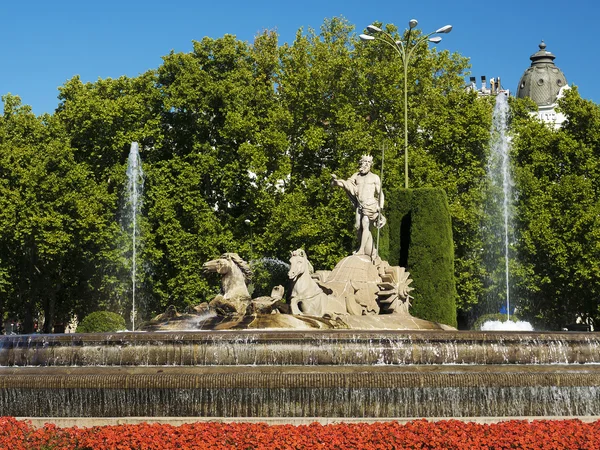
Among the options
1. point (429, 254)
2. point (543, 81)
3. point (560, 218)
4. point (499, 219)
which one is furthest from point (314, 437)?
point (543, 81)

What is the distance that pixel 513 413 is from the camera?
14570 mm

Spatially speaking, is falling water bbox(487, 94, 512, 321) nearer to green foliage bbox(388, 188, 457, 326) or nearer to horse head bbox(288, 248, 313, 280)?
green foliage bbox(388, 188, 457, 326)

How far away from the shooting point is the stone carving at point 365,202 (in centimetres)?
2417

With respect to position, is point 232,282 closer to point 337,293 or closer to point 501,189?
point 337,293

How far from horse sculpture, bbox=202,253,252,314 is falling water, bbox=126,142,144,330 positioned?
56.2 feet

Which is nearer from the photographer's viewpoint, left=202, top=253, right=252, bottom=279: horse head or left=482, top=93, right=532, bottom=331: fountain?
left=202, top=253, right=252, bottom=279: horse head

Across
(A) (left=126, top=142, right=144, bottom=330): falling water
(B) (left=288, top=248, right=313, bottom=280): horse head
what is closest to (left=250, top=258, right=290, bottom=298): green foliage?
(A) (left=126, top=142, right=144, bottom=330): falling water

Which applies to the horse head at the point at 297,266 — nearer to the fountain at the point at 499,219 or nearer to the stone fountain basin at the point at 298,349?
the stone fountain basin at the point at 298,349

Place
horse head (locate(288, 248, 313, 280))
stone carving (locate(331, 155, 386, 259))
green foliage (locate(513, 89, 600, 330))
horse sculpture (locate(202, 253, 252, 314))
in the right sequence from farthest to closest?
green foliage (locate(513, 89, 600, 330))
stone carving (locate(331, 155, 386, 259))
horse sculpture (locate(202, 253, 252, 314))
horse head (locate(288, 248, 313, 280))

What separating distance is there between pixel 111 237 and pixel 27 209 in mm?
3574

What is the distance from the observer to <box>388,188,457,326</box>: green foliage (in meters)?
29.6

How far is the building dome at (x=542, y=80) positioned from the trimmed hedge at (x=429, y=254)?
76108 millimetres

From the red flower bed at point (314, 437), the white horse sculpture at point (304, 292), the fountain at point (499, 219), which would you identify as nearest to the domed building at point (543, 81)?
the fountain at point (499, 219)

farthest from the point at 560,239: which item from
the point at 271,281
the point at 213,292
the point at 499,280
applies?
the point at 213,292
